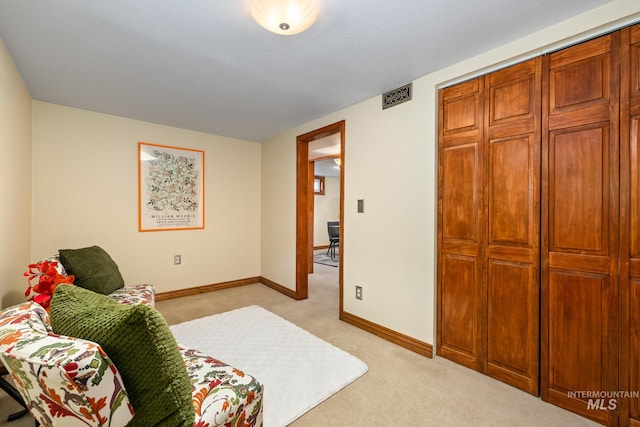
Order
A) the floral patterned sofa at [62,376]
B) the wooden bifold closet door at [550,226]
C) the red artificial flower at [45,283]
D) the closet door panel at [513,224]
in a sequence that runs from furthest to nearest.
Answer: the closet door panel at [513,224], the red artificial flower at [45,283], the wooden bifold closet door at [550,226], the floral patterned sofa at [62,376]

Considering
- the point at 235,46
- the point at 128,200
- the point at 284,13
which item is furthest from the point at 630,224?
the point at 128,200

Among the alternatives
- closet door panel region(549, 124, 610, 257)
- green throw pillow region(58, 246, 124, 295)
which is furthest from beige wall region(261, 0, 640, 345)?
green throw pillow region(58, 246, 124, 295)

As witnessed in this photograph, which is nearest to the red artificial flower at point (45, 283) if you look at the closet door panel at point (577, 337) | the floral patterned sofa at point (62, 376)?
the floral patterned sofa at point (62, 376)

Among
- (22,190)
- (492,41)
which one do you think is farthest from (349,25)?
(22,190)

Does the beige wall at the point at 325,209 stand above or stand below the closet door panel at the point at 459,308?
above

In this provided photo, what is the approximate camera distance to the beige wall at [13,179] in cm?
190

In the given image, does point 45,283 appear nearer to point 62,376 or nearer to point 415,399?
point 62,376

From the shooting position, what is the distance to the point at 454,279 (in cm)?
221

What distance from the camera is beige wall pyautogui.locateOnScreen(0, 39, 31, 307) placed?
6.23ft

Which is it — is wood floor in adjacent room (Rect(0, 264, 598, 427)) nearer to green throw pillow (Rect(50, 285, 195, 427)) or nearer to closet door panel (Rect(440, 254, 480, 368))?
closet door panel (Rect(440, 254, 480, 368))

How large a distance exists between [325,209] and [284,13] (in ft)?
24.0

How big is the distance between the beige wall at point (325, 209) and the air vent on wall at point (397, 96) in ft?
19.1

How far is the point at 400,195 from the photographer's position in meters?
2.52

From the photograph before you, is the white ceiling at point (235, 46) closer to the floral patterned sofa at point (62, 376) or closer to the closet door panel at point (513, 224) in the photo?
the closet door panel at point (513, 224)
